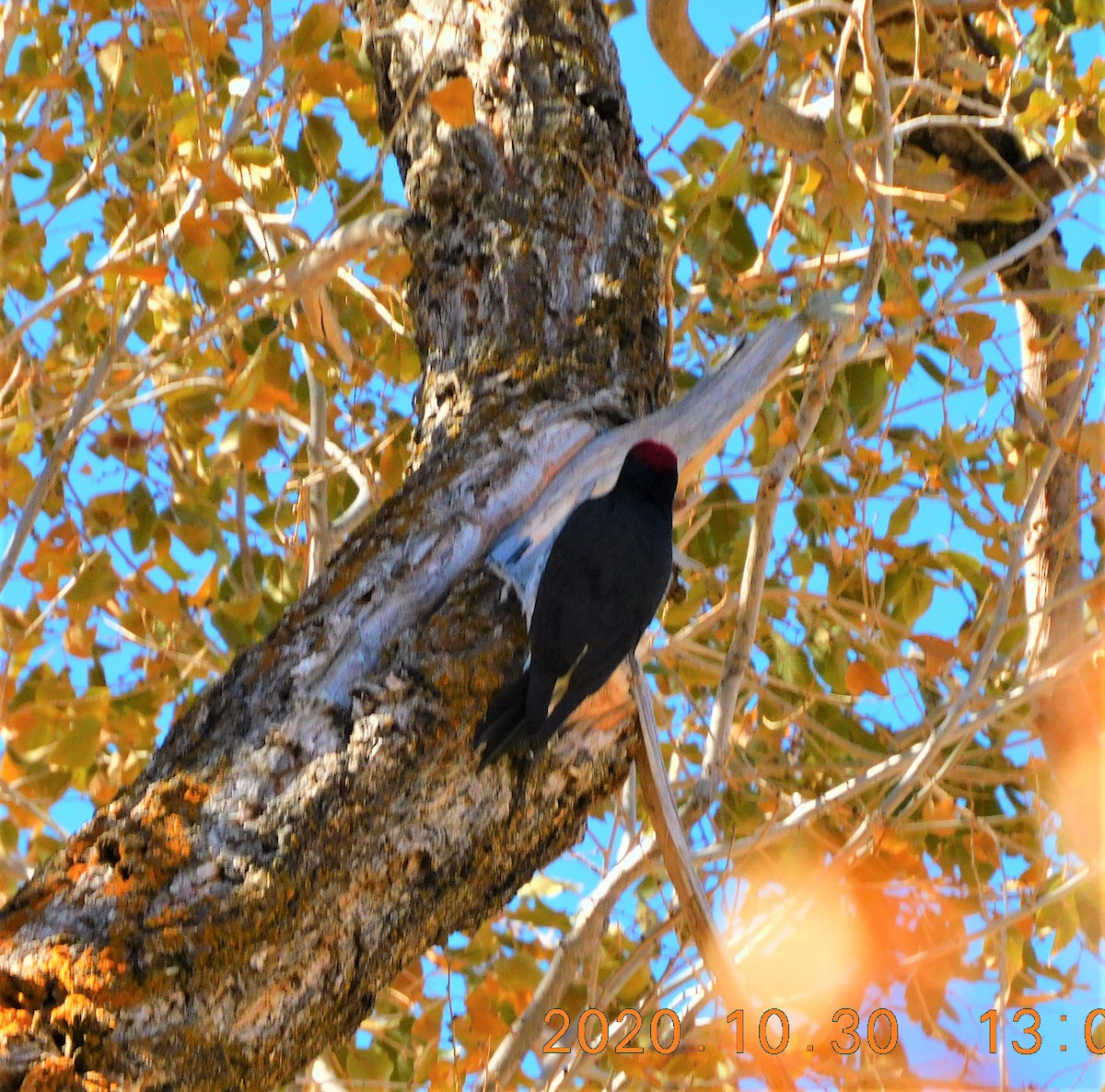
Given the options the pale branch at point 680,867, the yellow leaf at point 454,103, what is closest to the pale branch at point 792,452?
the pale branch at point 680,867

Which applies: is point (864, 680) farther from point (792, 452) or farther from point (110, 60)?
point (110, 60)

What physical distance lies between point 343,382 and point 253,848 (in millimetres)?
1882

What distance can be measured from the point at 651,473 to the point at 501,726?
2.08 ft

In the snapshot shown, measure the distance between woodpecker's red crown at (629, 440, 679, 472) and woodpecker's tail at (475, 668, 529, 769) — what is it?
0.53 meters

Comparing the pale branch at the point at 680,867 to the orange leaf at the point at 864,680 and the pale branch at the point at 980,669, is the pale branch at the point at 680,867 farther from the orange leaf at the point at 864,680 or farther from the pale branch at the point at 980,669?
the orange leaf at the point at 864,680

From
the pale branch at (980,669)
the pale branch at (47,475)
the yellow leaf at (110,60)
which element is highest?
the yellow leaf at (110,60)

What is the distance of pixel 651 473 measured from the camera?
215 cm

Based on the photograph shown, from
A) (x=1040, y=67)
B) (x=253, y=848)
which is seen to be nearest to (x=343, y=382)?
(x=253, y=848)

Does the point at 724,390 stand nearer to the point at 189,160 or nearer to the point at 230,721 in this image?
the point at 230,721

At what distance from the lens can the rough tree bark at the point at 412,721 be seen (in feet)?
4.82

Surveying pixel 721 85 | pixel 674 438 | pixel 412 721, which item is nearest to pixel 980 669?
pixel 674 438

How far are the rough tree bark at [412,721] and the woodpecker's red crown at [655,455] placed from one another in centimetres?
→ 10

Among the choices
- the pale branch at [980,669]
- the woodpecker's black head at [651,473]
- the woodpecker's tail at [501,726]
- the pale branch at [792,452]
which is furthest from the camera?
the pale branch at [980,669]

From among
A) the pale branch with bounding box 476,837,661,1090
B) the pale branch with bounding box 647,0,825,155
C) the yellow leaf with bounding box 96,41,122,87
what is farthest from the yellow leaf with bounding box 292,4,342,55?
the pale branch with bounding box 476,837,661,1090
